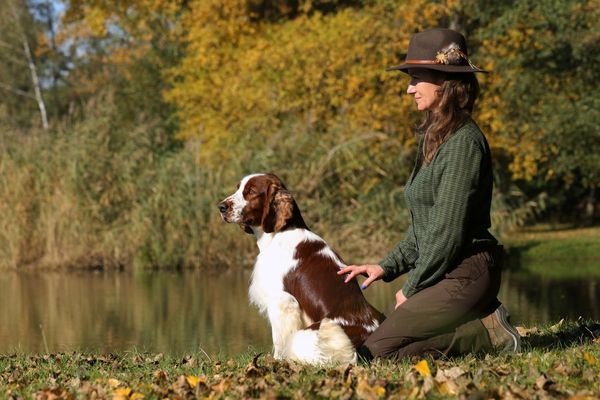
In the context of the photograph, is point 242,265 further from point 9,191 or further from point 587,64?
point 587,64

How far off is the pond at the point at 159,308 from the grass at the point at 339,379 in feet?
9.40

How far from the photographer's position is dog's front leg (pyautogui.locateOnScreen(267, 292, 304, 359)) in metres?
6.76

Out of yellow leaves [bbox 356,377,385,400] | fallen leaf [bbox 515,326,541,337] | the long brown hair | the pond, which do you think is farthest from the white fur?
the pond

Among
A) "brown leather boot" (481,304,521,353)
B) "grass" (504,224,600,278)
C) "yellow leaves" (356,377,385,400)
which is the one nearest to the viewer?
"yellow leaves" (356,377,385,400)

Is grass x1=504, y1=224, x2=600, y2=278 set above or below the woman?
below

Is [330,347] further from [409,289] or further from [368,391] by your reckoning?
[368,391]

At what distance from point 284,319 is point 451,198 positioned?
1.48 metres

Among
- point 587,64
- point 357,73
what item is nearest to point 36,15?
point 357,73

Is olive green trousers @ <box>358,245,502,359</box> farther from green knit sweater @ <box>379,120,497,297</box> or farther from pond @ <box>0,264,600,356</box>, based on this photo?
pond @ <box>0,264,600,356</box>

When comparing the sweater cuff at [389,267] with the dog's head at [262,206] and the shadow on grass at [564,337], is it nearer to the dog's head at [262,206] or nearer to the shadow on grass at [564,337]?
the dog's head at [262,206]

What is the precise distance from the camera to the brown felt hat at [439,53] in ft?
19.9

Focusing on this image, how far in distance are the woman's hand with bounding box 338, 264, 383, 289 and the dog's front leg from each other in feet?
1.29

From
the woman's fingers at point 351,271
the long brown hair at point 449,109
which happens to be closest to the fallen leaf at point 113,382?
the woman's fingers at point 351,271

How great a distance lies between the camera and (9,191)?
774 inches
